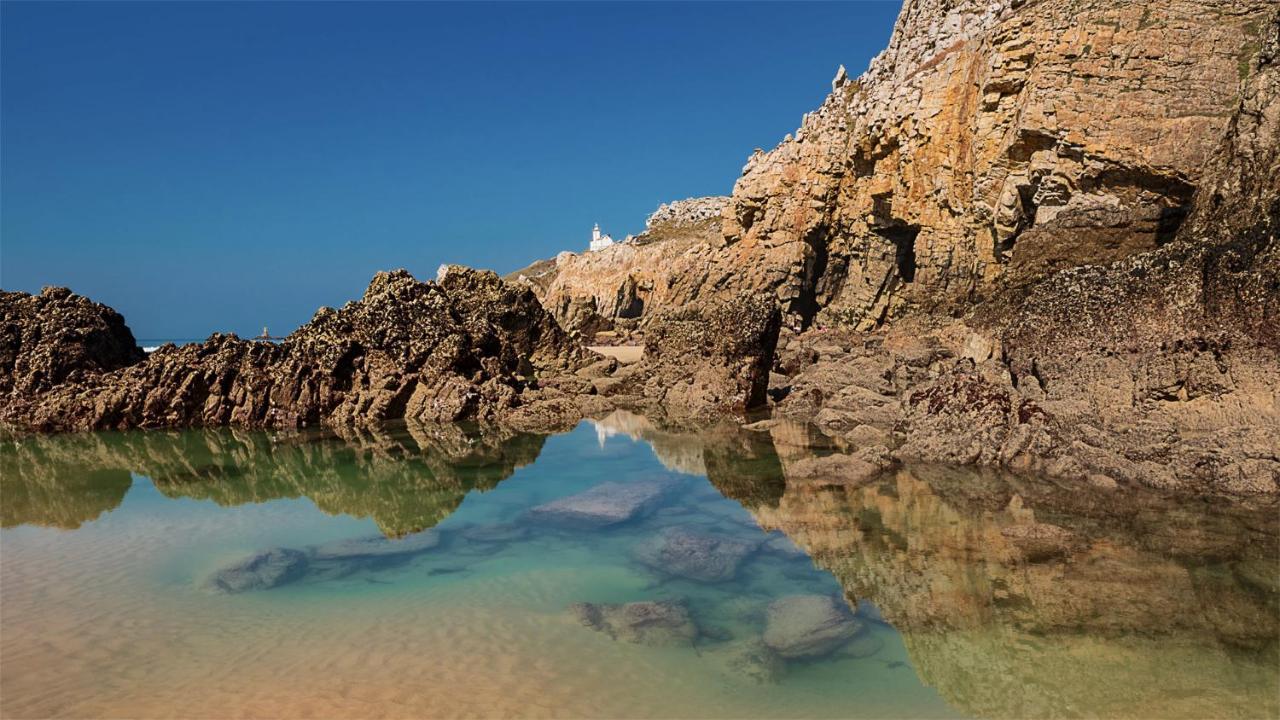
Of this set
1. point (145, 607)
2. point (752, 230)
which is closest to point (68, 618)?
point (145, 607)

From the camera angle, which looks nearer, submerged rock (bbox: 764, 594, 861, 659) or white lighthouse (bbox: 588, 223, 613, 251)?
submerged rock (bbox: 764, 594, 861, 659)

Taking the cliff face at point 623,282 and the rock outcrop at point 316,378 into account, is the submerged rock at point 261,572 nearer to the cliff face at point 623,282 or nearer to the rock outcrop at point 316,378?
the rock outcrop at point 316,378

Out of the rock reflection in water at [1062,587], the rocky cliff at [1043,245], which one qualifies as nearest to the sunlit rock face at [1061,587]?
the rock reflection in water at [1062,587]

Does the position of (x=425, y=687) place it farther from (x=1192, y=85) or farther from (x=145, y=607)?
(x=1192, y=85)

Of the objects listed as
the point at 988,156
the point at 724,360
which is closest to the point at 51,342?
the point at 724,360

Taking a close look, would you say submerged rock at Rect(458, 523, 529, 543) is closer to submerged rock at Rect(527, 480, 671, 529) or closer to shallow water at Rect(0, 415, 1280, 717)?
shallow water at Rect(0, 415, 1280, 717)

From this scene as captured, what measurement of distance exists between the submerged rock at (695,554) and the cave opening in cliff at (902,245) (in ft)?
106

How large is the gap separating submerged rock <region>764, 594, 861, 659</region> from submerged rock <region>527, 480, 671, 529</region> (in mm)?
4815

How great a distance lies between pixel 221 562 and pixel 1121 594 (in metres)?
12.0

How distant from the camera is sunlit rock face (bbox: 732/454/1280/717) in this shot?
6.73m

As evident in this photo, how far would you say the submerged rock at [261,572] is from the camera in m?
10.1

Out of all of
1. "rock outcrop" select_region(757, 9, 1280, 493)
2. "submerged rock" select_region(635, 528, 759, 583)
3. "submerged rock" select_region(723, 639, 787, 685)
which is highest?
"rock outcrop" select_region(757, 9, 1280, 493)

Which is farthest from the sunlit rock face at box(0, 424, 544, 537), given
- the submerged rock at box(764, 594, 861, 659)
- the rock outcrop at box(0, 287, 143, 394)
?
the submerged rock at box(764, 594, 861, 659)

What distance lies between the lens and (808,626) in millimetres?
8203
